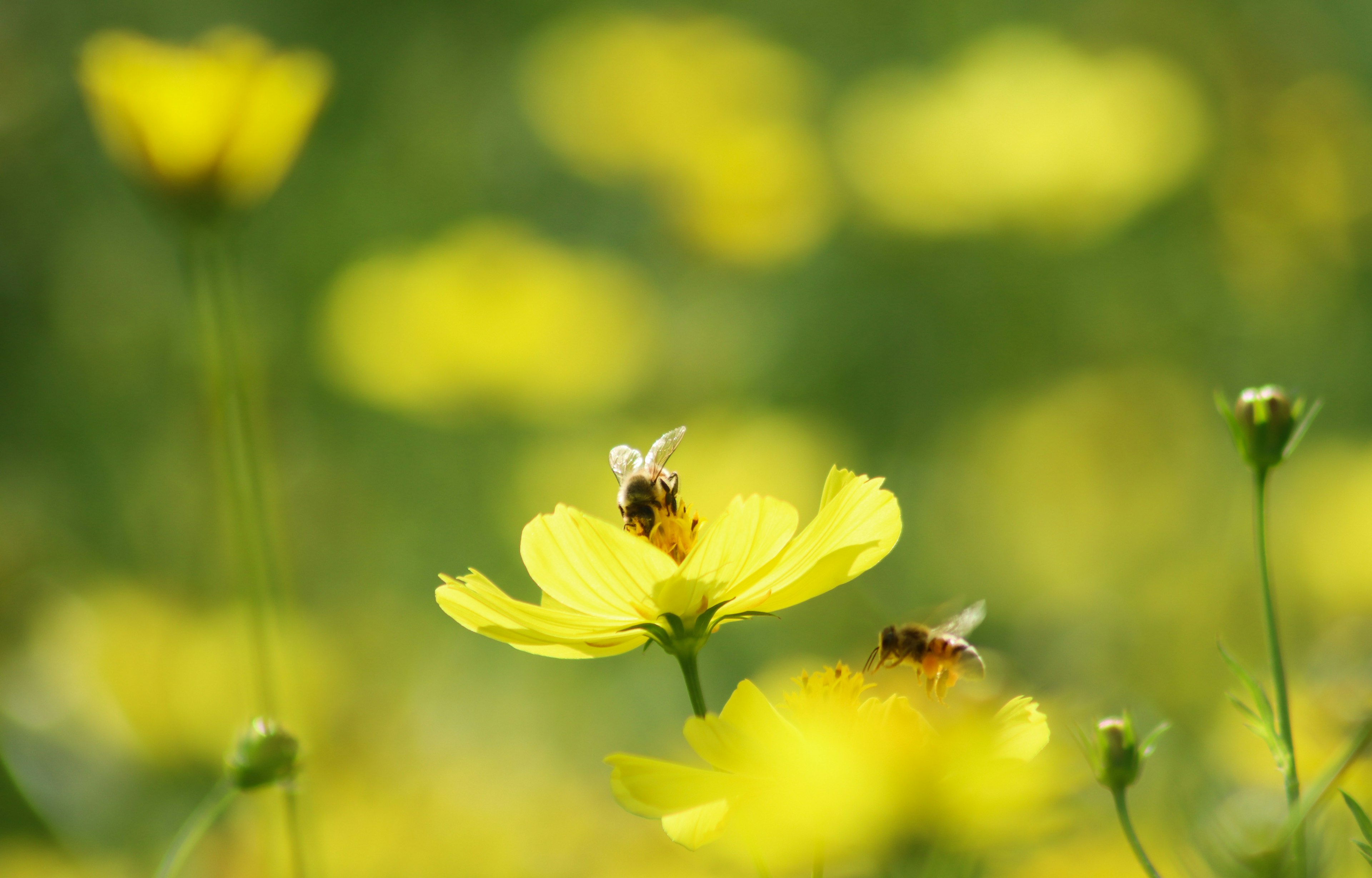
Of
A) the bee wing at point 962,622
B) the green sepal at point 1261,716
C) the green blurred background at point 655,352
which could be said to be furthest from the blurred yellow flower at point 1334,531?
the green sepal at point 1261,716

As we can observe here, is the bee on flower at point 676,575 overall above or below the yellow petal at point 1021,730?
above

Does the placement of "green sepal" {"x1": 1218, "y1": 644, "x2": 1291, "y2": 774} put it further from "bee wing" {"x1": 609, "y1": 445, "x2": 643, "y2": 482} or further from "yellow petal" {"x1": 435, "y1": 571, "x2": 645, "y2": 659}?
"bee wing" {"x1": 609, "y1": 445, "x2": 643, "y2": 482}

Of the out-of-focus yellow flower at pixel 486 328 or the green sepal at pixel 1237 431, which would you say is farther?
the out-of-focus yellow flower at pixel 486 328

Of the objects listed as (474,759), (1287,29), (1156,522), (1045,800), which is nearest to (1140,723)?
(474,759)

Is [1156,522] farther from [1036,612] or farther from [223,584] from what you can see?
[223,584]

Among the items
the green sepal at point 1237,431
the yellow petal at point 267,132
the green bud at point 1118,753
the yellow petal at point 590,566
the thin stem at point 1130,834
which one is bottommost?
the thin stem at point 1130,834

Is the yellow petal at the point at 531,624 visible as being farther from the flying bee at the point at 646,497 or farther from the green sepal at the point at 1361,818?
the green sepal at the point at 1361,818

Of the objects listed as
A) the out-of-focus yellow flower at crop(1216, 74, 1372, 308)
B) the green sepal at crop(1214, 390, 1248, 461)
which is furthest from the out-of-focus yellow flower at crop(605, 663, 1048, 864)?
the out-of-focus yellow flower at crop(1216, 74, 1372, 308)
